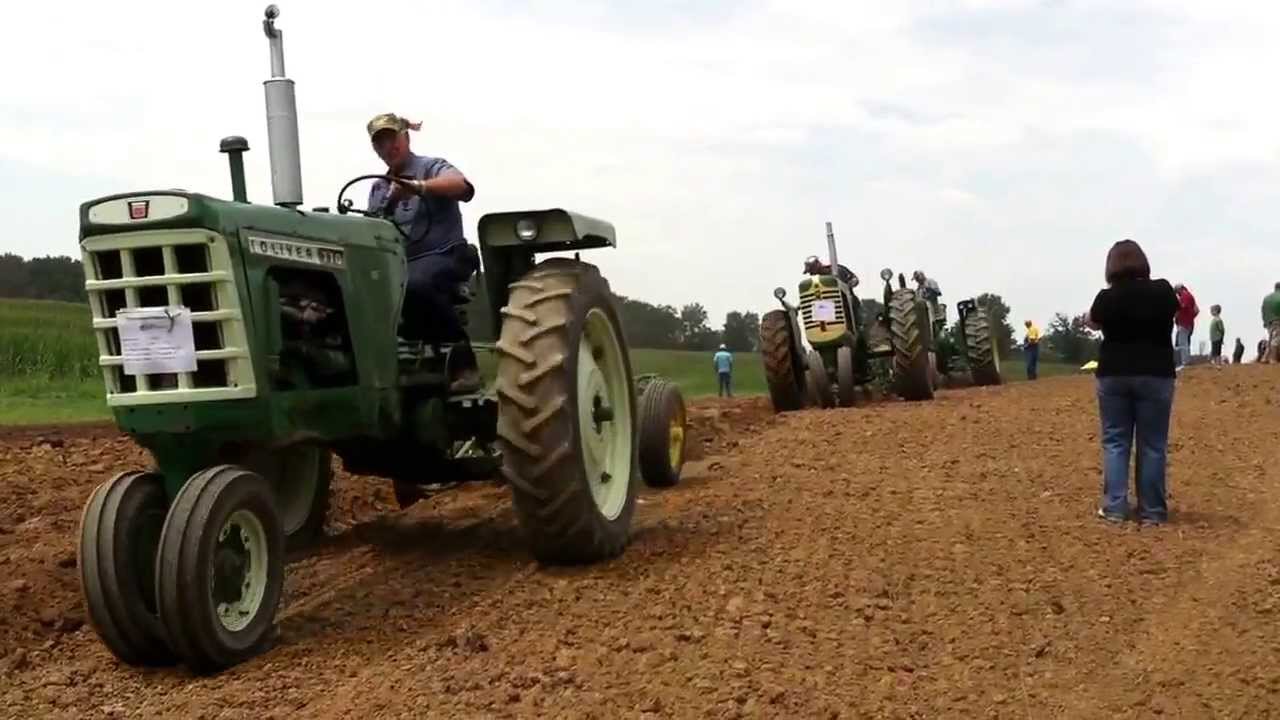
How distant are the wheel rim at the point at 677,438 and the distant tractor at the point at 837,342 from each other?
5.72m

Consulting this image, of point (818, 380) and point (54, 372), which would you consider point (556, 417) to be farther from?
point (54, 372)

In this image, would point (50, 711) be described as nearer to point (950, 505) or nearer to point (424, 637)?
point (424, 637)

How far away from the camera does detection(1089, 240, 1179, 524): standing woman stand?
22.8 feet

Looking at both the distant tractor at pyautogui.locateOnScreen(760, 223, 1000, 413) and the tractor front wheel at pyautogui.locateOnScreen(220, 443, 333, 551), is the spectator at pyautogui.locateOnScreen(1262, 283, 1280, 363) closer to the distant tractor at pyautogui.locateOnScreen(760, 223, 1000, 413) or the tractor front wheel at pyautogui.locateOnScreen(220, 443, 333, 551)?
the distant tractor at pyautogui.locateOnScreen(760, 223, 1000, 413)

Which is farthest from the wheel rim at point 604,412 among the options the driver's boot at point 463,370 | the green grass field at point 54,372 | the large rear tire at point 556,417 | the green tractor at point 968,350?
the green tractor at point 968,350

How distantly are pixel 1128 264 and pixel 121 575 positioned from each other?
5.23 meters

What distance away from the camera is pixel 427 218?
21.1 ft

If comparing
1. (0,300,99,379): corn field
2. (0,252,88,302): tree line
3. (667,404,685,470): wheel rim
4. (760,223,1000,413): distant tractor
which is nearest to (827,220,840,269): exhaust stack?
(760,223,1000,413): distant tractor

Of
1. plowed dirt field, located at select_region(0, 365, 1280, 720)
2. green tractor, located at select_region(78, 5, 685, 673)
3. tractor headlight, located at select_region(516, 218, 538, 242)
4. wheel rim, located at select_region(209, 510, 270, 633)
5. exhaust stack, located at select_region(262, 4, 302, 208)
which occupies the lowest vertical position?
plowed dirt field, located at select_region(0, 365, 1280, 720)

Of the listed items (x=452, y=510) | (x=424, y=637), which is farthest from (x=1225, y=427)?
(x=424, y=637)

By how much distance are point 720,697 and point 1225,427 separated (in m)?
8.29

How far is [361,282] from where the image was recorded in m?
5.61

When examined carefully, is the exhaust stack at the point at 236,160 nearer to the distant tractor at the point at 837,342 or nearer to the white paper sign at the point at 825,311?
the distant tractor at the point at 837,342

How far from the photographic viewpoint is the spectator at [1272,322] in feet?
71.0
